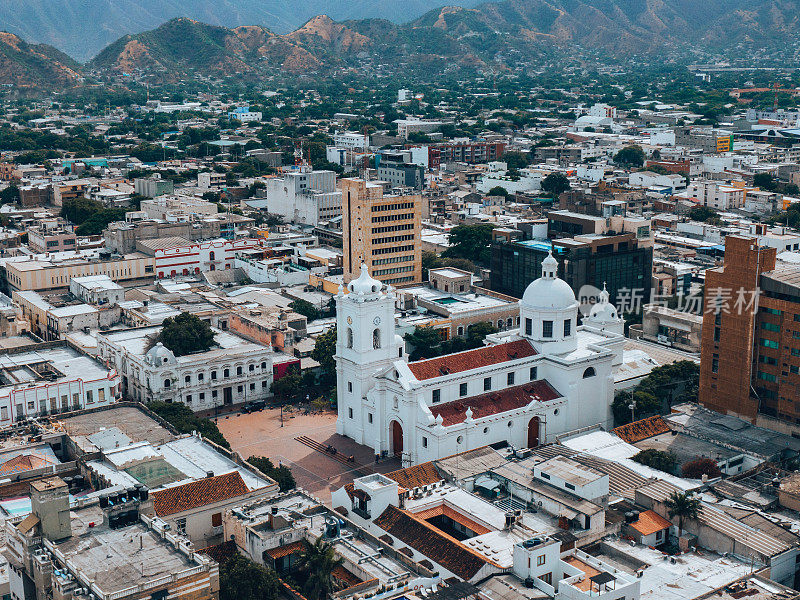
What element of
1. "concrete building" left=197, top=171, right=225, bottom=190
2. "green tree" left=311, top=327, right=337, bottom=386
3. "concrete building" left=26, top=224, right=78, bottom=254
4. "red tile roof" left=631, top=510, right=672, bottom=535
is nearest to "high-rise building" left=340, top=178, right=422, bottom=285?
"green tree" left=311, top=327, right=337, bottom=386

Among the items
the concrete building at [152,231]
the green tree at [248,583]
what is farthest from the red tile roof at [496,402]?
the concrete building at [152,231]

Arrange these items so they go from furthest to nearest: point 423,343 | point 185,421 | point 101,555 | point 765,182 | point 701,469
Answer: point 765,182
point 423,343
point 185,421
point 701,469
point 101,555

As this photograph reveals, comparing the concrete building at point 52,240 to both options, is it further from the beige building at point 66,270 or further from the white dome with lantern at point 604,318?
the white dome with lantern at point 604,318

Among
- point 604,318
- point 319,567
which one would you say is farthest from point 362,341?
point 319,567

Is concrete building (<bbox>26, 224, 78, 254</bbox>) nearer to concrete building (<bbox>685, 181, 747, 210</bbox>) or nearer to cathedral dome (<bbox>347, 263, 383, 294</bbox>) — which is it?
cathedral dome (<bbox>347, 263, 383, 294</bbox>)

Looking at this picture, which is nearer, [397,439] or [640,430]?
[640,430]

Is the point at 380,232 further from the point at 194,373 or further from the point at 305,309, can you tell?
the point at 194,373
